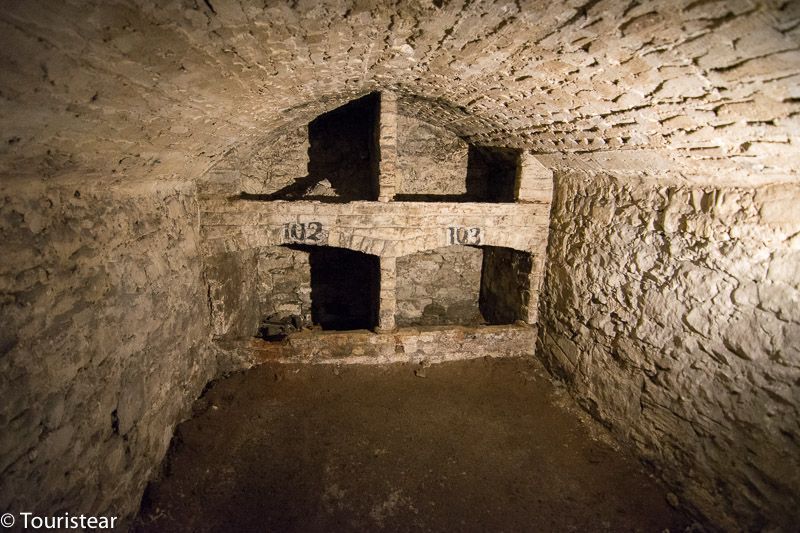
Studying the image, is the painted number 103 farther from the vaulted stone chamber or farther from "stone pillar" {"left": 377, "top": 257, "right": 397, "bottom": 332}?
"stone pillar" {"left": 377, "top": 257, "right": 397, "bottom": 332}

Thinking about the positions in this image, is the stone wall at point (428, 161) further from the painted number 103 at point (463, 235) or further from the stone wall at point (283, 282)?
the stone wall at point (283, 282)

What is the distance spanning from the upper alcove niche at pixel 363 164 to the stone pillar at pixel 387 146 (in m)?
0.92

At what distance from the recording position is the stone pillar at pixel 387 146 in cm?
452

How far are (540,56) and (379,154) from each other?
2.55 meters

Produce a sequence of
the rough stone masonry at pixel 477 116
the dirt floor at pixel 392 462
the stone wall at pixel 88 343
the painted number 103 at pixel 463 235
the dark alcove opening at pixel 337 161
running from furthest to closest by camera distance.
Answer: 1. the dark alcove opening at pixel 337 161
2. the painted number 103 at pixel 463 235
3. the dirt floor at pixel 392 462
4. the stone wall at pixel 88 343
5. the rough stone masonry at pixel 477 116

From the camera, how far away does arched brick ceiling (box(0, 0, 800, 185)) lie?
163 cm

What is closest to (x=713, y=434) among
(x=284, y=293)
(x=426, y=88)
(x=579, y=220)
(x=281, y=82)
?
(x=579, y=220)

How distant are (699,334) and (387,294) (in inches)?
128

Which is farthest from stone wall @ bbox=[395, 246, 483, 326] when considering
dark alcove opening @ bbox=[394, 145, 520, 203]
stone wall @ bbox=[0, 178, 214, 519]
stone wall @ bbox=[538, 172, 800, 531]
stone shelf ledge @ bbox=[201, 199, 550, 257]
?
stone wall @ bbox=[0, 178, 214, 519]

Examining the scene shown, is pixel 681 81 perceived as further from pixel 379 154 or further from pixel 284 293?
pixel 284 293

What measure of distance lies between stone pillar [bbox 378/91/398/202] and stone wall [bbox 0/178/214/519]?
2.27 meters

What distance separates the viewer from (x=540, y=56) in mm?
2500

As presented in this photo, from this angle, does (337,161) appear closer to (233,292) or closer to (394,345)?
(233,292)

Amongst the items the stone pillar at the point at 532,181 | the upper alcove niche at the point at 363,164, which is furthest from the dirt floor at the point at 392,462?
the upper alcove niche at the point at 363,164
